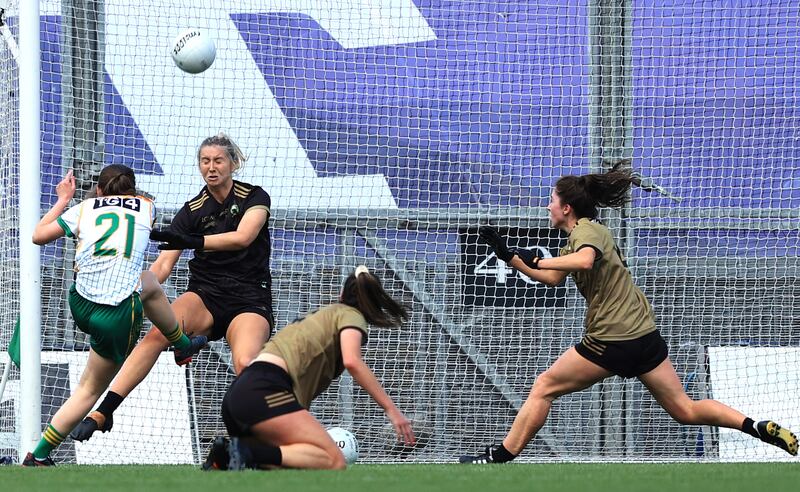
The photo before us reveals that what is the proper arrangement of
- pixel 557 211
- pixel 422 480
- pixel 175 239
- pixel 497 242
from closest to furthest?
pixel 422 480 < pixel 175 239 < pixel 497 242 < pixel 557 211

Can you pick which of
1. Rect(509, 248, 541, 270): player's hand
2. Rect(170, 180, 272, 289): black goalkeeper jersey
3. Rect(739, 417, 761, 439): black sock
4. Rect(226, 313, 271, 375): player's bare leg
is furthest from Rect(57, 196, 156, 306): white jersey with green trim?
Rect(739, 417, 761, 439): black sock

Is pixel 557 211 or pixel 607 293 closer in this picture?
pixel 607 293

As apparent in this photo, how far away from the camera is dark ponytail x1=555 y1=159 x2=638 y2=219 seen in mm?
6219

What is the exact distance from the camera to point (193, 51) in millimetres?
6770

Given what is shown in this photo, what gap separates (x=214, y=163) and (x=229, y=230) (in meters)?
0.36

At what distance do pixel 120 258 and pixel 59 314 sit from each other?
269cm

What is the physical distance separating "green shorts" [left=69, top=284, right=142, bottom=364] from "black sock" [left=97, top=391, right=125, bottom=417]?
0.64 feet

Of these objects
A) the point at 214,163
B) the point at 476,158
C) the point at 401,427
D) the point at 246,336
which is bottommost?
the point at 401,427

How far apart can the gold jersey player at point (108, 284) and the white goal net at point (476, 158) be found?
2.47 meters

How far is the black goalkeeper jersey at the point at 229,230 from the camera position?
20.1ft

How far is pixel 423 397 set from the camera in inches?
333

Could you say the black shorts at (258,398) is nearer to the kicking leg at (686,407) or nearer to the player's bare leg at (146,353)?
the player's bare leg at (146,353)

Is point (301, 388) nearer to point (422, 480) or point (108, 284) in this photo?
point (422, 480)

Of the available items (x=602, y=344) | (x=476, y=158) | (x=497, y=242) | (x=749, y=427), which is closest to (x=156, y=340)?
(x=497, y=242)
